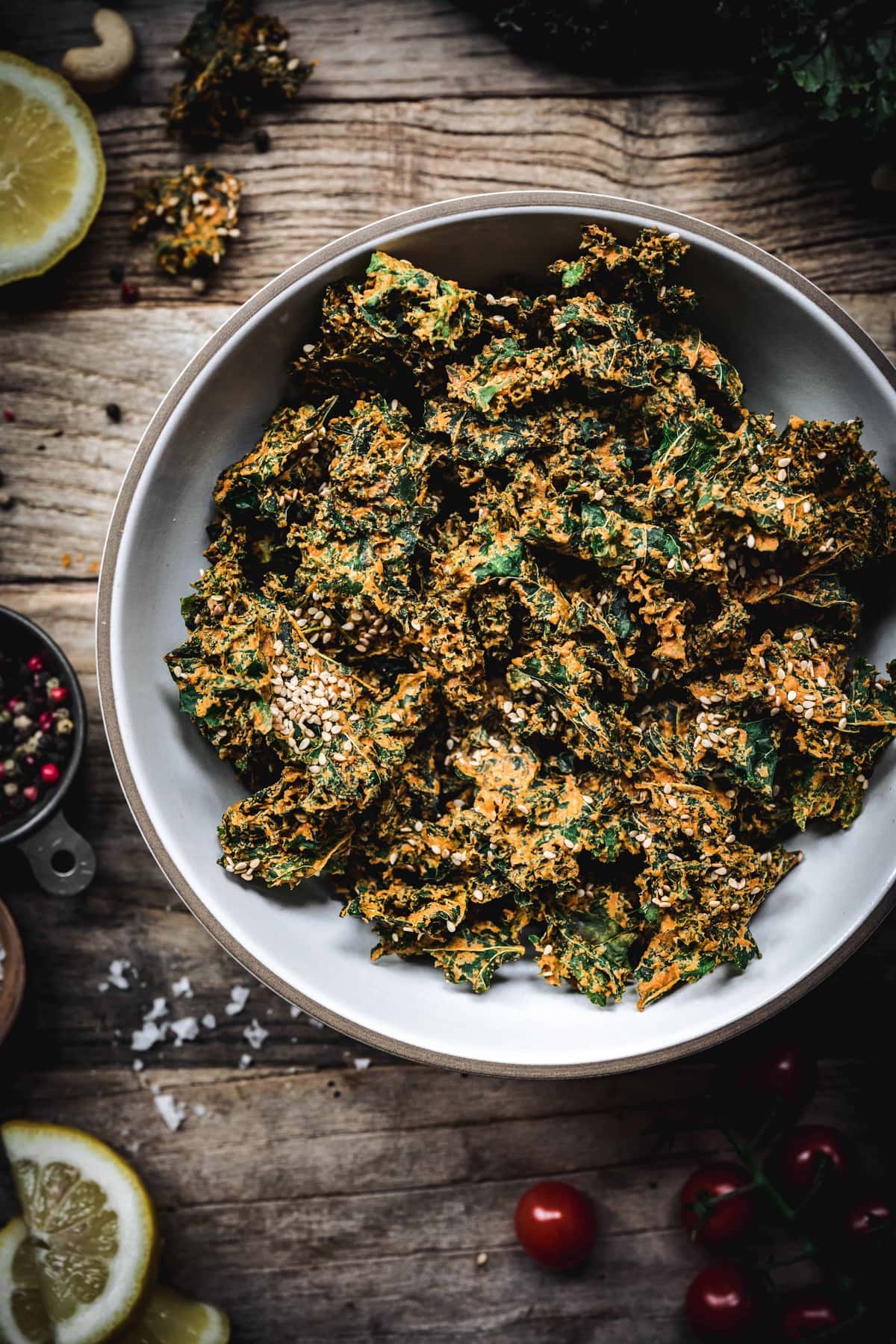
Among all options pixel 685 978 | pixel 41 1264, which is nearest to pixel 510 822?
pixel 685 978

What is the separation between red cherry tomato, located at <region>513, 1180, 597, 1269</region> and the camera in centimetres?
296

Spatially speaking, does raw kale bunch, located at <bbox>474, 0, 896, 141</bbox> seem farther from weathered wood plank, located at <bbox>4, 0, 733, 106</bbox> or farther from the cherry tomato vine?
the cherry tomato vine

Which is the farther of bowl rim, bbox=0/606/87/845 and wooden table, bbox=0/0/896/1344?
wooden table, bbox=0/0/896/1344

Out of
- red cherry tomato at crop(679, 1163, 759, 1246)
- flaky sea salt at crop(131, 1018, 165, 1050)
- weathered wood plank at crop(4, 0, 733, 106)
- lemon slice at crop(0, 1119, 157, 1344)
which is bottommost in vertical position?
lemon slice at crop(0, 1119, 157, 1344)

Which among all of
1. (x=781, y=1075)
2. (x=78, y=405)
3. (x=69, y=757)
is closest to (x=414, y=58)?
(x=78, y=405)

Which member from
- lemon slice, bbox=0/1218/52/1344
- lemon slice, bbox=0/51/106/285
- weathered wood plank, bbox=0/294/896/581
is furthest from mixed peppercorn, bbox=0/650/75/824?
lemon slice, bbox=0/1218/52/1344

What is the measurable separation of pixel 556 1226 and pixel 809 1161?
2.72 feet

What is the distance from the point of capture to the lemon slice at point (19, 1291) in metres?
3.04

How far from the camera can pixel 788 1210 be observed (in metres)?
2.88

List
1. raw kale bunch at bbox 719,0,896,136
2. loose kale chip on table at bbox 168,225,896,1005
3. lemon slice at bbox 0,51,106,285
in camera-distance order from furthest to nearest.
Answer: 1. lemon slice at bbox 0,51,106,285
2. raw kale bunch at bbox 719,0,896,136
3. loose kale chip on table at bbox 168,225,896,1005

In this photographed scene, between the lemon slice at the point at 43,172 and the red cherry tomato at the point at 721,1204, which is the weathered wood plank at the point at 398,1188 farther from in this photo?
the lemon slice at the point at 43,172

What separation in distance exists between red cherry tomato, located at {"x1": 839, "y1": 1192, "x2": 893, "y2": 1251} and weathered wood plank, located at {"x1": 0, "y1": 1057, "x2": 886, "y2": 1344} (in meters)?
0.50

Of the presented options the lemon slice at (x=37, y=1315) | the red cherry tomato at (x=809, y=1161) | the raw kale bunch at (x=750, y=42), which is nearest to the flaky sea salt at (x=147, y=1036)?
the lemon slice at (x=37, y=1315)

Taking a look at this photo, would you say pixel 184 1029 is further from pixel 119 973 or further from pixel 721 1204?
pixel 721 1204
